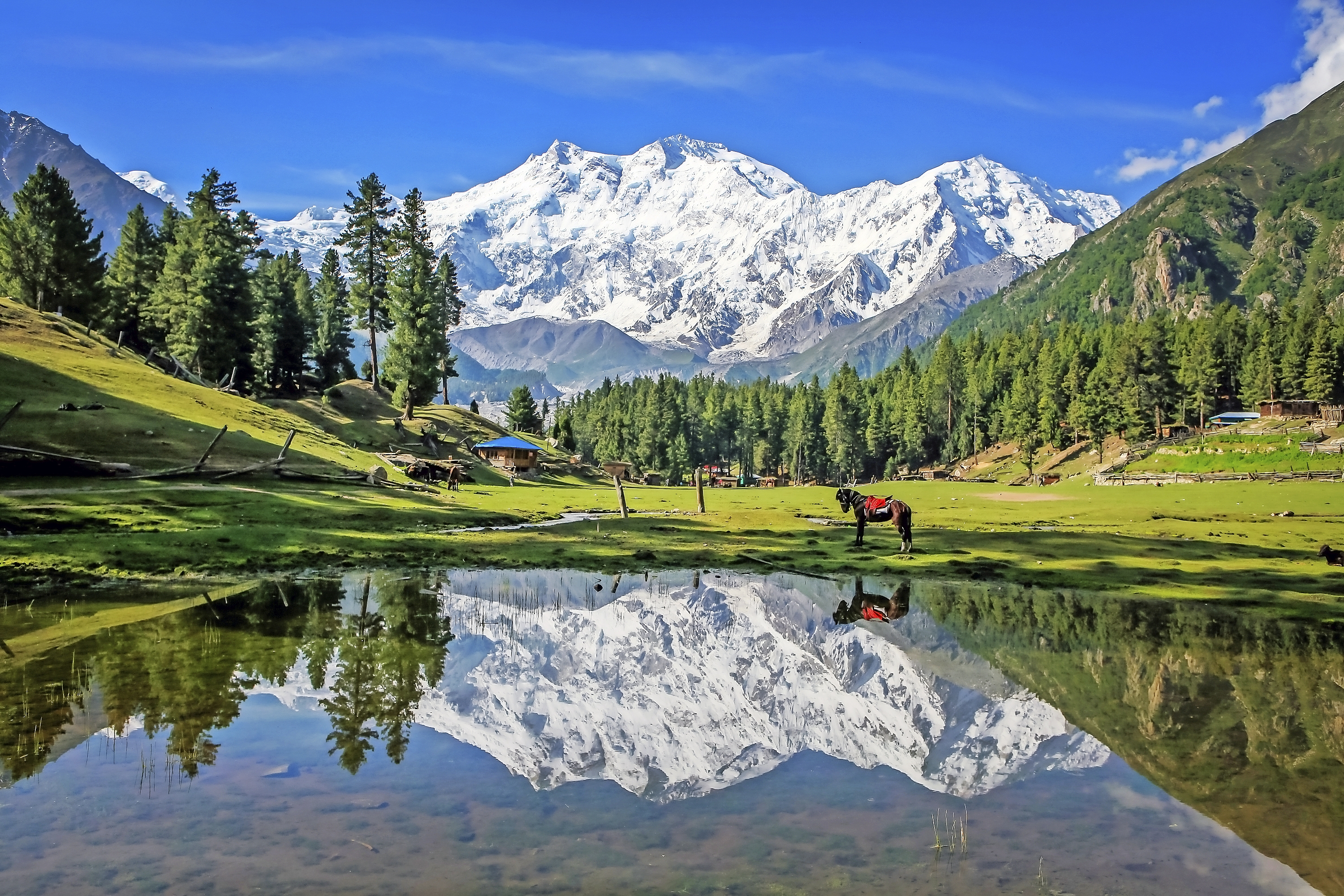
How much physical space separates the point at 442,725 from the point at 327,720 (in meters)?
1.67

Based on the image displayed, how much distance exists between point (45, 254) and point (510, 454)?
47230 mm

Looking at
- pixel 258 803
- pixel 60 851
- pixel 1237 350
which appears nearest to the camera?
pixel 60 851

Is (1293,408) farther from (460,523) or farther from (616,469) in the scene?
(460,523)

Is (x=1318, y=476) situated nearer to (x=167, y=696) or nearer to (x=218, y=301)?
(x=167, y=696)

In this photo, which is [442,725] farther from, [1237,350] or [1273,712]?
[1237,350]

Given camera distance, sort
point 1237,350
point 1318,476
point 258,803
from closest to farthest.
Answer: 1. point 258,803
2. point 1318,476
3. point 1237,350

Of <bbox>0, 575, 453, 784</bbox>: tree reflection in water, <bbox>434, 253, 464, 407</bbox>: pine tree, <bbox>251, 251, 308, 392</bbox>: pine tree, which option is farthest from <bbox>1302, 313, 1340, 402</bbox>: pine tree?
<bbox>0, 575, 453, 784</bbox>: tree reflection in water

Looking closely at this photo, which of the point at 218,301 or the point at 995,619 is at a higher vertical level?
the point at 218,301

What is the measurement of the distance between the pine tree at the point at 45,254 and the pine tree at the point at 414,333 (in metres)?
28.6

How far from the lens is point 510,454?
97188 mm

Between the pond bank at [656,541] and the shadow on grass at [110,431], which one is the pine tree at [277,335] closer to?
the shadow on grass at [110,431]

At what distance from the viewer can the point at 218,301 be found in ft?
282

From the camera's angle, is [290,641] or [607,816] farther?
[290,641]

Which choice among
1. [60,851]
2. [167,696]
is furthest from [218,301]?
[60,851]
